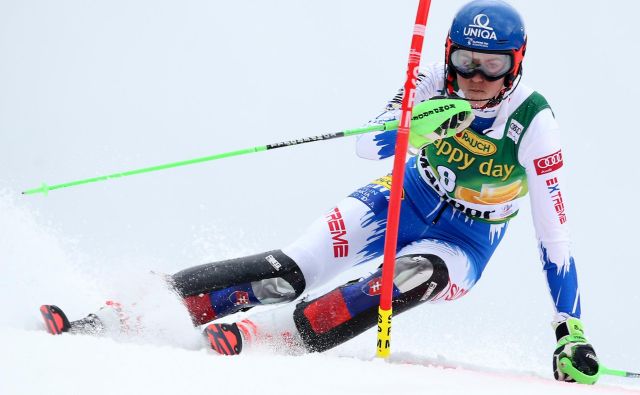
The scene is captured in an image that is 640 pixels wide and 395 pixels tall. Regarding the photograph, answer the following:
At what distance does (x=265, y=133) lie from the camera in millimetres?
6496

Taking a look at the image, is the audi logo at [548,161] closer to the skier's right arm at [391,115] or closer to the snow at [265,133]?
the skier's right arm at [391,115]

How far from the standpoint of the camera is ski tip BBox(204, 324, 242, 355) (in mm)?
2812

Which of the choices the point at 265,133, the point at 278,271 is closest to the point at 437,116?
the point at 278,271

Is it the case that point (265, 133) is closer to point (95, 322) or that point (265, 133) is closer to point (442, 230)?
point (442, 230)

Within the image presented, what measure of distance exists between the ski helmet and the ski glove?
0.95 metres

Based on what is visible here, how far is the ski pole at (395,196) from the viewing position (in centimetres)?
290

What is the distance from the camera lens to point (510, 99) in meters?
3.33

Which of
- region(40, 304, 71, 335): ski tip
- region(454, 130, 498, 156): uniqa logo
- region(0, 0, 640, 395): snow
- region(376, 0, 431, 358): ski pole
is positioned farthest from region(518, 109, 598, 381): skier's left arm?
region(40, 304, 71, 335): ski tip

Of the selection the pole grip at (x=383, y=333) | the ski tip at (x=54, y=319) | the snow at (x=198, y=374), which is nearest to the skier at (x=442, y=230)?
the ski tip at (x=54, y=319)

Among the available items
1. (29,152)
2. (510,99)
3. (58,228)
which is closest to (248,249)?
(58,228)

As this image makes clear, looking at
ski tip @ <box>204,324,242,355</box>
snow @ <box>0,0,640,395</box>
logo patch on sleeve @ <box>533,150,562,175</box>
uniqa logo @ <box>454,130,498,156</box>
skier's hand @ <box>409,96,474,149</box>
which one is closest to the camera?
ski tip @ <box>204,324,242,355</box>

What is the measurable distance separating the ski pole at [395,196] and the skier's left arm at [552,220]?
1.83 ft

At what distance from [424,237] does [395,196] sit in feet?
2.70

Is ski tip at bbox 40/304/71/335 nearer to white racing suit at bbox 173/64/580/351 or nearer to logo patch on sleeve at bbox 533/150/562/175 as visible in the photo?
white racing suit at bbox 173/64/580/351
